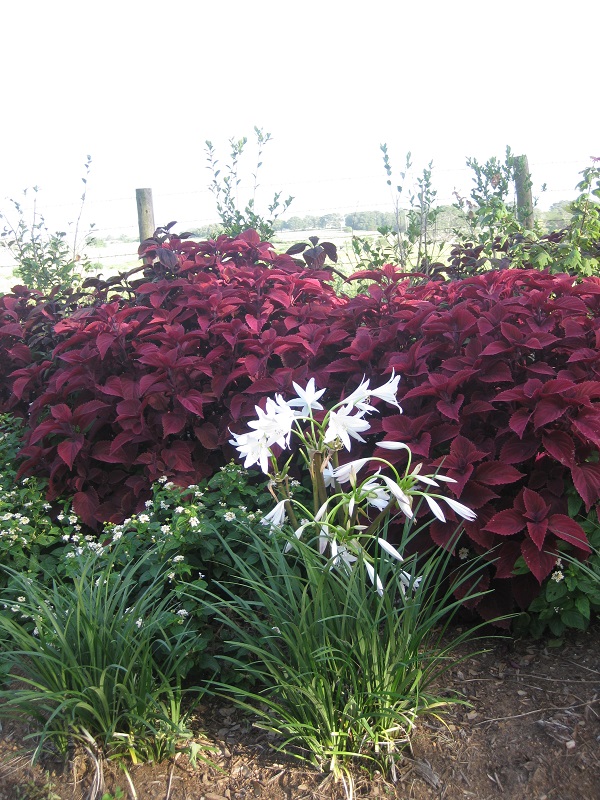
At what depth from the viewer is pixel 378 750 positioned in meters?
1.84

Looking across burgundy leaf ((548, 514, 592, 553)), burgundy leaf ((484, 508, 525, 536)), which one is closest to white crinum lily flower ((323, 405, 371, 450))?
burgundy leaf ((484, 508, 525, 536))

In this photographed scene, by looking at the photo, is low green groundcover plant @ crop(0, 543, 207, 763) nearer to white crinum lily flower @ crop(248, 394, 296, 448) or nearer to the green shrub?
white crinum lily flower @ crop(248, 394, 296, 448)

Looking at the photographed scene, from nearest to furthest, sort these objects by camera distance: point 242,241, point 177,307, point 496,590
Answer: point 496,590 → point 177,307 → point 242,241

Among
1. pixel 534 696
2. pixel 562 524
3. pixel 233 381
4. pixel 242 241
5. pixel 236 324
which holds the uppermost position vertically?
pixel 242 241

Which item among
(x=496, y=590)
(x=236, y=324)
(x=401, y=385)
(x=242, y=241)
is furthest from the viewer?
(x=242, y=241)

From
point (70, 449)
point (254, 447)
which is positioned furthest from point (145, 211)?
point (254, 447)

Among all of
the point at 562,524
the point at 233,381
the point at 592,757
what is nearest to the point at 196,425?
the point at 233,381

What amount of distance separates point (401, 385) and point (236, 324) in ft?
2.28

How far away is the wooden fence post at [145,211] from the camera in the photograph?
7.34 m

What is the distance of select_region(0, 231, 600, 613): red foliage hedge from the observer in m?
2.21

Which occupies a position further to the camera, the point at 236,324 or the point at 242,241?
the point at 242,241

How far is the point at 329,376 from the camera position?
2.79m

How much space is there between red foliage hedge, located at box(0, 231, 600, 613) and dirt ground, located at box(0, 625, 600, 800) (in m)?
0.33

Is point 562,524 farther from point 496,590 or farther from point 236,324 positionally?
point 236,324
